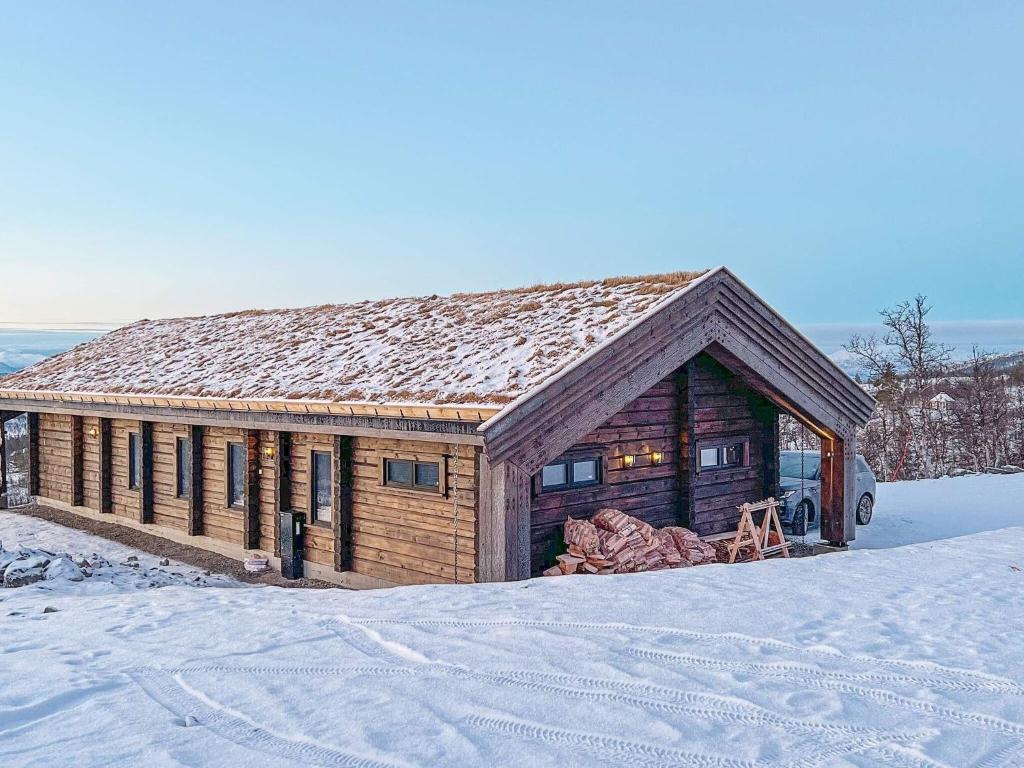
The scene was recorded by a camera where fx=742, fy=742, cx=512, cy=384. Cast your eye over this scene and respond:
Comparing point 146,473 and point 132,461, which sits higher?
point 132,461

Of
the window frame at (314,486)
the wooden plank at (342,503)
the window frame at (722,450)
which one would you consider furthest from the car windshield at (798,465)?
the window frame at (314,486)

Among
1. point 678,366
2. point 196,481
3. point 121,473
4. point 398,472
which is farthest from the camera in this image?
point 121,473

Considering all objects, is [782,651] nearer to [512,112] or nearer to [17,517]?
[17,517]

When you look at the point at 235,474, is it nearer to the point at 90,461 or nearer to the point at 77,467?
the point at 90,461

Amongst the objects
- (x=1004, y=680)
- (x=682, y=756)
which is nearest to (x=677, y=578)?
(x=1004, y=680)

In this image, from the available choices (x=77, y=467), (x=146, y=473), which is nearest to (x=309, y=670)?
(x=146, y=473)

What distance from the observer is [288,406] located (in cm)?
1115

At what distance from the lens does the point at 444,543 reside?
32.2 ft

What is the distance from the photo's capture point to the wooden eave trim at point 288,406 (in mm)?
8945

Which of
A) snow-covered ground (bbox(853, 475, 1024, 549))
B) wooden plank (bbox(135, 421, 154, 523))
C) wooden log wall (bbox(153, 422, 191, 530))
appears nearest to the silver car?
snow-covered ground (bbox(853, 475, 1024, 549))

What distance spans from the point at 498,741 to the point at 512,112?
29183mm

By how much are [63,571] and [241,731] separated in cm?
738

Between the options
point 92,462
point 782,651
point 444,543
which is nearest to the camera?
point 782,651

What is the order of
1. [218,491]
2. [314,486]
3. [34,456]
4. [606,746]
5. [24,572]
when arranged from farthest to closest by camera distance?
[34,456]
[218,491]
[314,486]
[24,572]
[606,746]
